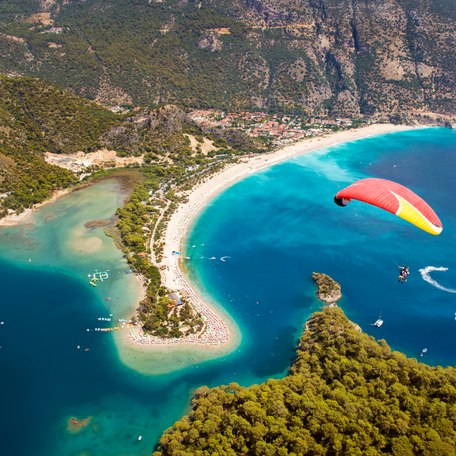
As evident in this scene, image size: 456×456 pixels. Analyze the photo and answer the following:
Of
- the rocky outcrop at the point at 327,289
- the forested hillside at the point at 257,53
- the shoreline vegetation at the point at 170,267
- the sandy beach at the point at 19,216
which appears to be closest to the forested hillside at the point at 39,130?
the sandy beach at the point at 19,216

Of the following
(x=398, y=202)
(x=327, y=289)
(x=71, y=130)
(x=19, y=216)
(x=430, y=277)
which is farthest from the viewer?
(x=71, y=130)

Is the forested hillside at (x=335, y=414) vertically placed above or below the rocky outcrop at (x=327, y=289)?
above

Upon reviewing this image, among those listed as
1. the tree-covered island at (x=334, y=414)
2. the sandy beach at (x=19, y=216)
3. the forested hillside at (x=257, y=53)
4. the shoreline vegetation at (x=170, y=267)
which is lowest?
the sandy beach at (x=19, y=216)

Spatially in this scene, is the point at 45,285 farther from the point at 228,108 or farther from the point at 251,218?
the point at 228,108

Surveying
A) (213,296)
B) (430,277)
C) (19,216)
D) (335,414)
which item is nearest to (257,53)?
(19,216)

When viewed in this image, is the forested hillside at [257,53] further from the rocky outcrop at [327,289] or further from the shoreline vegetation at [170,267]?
the rocky outcrop at [327,289]

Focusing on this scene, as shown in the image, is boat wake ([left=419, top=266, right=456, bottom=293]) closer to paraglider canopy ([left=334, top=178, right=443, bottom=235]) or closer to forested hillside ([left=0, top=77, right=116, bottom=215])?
paraglider canopy ([left=334, top=178, right=443, bottom=235])

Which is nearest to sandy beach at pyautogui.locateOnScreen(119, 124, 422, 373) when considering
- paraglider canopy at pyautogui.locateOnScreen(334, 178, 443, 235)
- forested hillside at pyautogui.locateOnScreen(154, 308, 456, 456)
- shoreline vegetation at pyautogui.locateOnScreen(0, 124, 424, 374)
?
shoreline vegetation at pyautogui.locateOnScreen(0, 124, 424, 374)

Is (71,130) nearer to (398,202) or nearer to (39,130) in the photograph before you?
(39,130)
